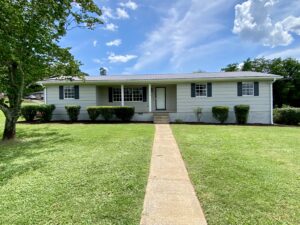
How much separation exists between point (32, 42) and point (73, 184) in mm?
6764

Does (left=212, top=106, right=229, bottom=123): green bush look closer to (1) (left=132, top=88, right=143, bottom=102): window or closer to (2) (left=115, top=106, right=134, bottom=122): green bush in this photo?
(2) (left=115, top=106, right=134, bottom=122): green bush

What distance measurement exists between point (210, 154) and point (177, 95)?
11257 millimetres

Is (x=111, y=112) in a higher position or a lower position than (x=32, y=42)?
lower

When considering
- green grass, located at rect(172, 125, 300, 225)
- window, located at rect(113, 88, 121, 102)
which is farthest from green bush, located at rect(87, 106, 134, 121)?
green grass, located at rect(172, 125, 300, 225)

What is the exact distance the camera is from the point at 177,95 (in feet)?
59.8

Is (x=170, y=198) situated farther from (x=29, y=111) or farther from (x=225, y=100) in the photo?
(x=29, y=111)

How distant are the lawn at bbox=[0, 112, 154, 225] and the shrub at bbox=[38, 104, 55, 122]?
9461 millimetres

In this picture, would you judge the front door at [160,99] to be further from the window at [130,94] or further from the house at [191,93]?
the window at [130,94]

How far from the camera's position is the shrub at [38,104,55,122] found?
17.3m

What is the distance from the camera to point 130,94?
20.1m

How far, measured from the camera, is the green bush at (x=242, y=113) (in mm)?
16753

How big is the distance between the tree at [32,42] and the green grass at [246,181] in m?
6.47

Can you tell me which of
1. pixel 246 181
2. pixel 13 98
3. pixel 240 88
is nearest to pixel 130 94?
pixel 240 88

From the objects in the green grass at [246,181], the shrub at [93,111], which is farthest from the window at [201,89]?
the green grass at [246,181]
